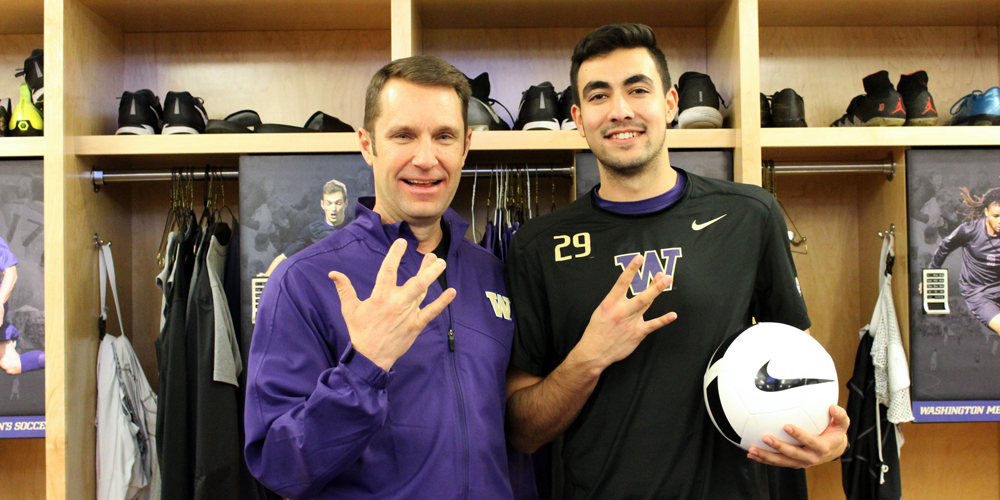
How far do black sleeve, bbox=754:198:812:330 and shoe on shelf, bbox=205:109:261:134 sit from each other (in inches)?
65.9

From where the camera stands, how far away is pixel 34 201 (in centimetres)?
192

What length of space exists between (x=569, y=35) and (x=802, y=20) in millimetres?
877

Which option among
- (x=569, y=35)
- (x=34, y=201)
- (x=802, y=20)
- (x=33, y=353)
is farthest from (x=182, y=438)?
(x=802, y=20)

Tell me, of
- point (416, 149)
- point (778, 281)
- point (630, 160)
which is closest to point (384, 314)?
point (416, 149)

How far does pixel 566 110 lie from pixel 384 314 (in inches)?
50.1

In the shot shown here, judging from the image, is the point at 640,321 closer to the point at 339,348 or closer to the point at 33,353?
the point at 339,348

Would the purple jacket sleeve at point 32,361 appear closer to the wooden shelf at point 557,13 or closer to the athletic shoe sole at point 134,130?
the athletic shoe sole at point 134,130

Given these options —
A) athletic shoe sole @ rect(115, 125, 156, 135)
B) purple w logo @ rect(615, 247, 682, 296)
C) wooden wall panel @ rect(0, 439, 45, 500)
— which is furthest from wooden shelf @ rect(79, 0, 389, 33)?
wooden wall panel @ rect(0, 439, 45, 500)

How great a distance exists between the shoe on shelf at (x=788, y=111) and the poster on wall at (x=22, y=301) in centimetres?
246

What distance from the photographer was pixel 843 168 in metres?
2.04

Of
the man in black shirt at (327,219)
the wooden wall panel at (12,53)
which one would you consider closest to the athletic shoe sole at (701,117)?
the man in black shirt at (327,219)

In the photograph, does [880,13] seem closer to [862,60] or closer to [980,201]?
[862,60]

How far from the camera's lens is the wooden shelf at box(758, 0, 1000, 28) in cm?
208

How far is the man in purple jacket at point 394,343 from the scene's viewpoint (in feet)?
3.13
